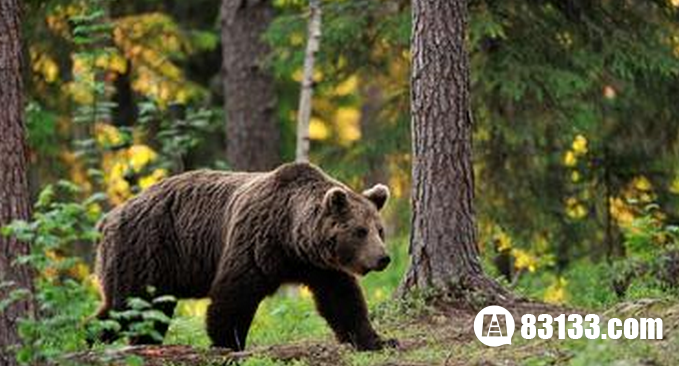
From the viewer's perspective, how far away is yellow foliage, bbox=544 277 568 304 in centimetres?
1465

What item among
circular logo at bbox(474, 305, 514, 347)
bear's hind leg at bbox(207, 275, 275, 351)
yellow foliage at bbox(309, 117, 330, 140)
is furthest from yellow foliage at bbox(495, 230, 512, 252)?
yellow foliage at bbox(309, 117, 330, 140)

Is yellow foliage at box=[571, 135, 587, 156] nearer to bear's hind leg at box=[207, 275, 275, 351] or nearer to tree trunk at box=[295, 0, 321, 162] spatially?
tree trunk at box=[295, 0, 321, 162]

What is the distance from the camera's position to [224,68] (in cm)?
1872

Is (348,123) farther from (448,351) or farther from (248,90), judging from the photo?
(448,351)

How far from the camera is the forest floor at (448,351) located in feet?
26.9

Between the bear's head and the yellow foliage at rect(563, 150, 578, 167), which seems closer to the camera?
the bear's head

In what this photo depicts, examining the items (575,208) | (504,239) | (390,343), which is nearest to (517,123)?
(504,239)

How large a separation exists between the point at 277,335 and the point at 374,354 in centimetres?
240

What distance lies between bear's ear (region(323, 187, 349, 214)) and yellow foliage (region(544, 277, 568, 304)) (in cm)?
492

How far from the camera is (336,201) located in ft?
32.7

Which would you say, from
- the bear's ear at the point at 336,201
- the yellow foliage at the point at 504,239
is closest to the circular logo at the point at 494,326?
the bear's ear at the point at 336,201

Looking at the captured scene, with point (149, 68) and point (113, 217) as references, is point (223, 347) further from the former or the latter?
point (149, 68)

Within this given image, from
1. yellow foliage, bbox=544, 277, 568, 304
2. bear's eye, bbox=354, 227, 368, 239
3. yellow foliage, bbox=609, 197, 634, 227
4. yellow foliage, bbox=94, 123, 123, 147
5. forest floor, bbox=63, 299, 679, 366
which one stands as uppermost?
yellow foliage, bbox=94, 123, 123, 147

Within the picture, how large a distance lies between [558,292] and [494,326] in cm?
476
